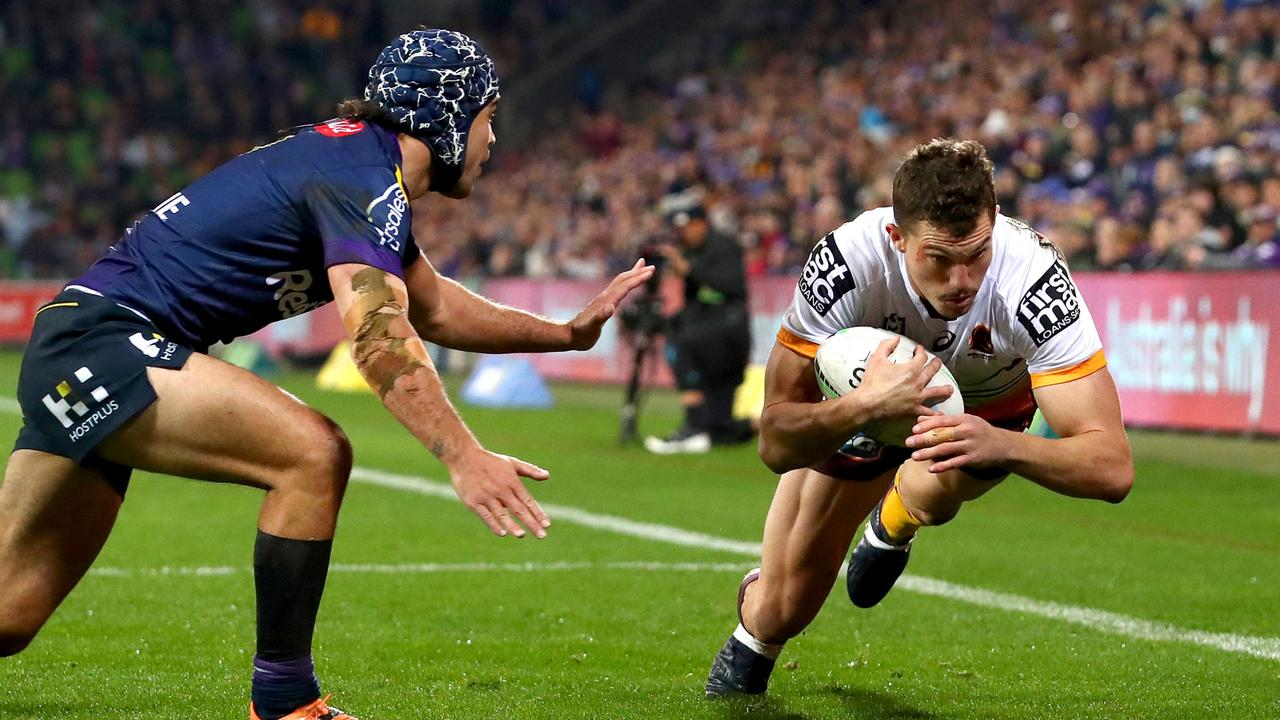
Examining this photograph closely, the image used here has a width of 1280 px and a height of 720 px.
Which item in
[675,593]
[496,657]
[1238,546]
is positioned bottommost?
[1238,546]

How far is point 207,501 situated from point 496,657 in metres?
5.33

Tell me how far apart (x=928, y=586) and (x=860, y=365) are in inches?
131

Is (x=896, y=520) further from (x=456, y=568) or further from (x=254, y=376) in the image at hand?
(x=456, y=568)

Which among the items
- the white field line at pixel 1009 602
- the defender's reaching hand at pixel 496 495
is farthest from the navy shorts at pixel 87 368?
the white field line at pixel 1009 602

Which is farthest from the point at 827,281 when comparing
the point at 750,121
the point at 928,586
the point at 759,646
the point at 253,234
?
the point at 750,121

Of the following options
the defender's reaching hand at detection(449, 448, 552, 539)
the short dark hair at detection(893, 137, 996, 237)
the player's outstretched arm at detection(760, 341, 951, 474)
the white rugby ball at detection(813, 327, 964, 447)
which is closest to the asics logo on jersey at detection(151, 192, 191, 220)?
the defender's reaching hand at detection(449, 448, 552, 539)

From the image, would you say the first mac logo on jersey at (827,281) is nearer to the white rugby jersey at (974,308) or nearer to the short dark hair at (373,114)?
the white rugby jersey at (974,308)

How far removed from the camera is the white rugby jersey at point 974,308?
511 centimetres

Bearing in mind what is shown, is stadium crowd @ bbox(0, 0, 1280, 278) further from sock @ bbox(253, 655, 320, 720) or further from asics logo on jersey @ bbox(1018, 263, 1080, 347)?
sock @ bbox(253, 655, 320, 720)

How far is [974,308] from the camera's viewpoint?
534cm

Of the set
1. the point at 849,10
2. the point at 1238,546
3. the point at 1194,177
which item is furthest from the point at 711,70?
the point at 1238,546

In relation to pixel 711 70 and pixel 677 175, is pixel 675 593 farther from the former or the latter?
pixel 711 70

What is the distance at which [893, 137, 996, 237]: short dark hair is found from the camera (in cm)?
493

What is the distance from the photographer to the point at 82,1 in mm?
35156
